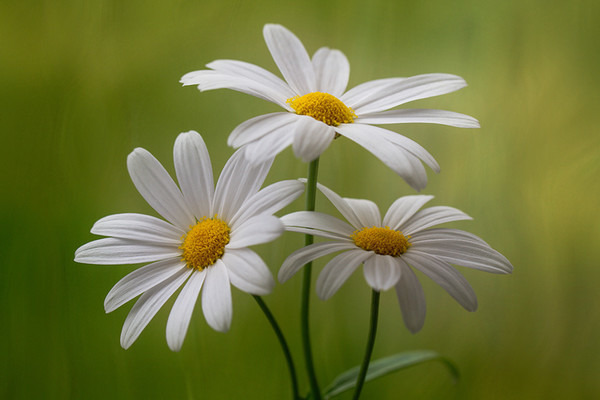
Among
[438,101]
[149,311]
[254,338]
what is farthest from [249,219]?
[438,101]

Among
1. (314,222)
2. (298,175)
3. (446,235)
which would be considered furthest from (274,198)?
(298,175)

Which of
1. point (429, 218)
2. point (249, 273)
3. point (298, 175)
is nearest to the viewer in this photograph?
point (249, 273)

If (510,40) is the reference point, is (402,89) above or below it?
below

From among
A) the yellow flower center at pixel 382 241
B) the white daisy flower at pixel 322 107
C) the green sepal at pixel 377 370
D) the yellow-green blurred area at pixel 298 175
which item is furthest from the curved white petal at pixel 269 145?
the yellow-green blurred area at pixel 298 175

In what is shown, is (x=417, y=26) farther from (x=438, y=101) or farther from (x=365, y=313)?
(x=365, y=313)

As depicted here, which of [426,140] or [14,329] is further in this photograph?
[426,140]

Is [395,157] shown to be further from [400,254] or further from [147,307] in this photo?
[147,307]

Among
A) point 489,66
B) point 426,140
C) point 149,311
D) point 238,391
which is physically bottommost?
point 238,391
